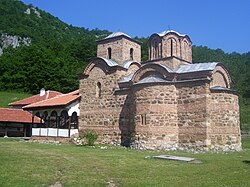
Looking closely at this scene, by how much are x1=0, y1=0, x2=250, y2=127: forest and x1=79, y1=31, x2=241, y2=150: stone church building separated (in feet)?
82.7

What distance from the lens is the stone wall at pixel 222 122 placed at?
16.2m

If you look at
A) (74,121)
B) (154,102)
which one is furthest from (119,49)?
(154,102)

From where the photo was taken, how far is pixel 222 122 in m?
16.4

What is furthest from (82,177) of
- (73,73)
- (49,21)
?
(49,21)

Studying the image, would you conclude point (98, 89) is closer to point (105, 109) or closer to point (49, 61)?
point (105, 109)

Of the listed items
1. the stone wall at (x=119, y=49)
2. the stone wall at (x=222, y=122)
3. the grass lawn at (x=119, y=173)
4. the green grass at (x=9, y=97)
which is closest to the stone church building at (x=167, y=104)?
the stone wall at (x=222, y=122)

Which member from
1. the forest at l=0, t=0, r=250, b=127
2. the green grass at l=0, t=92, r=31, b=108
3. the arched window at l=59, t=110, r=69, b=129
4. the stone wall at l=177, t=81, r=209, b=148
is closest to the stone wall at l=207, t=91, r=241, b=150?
the stone wall at l=177, t=81, r=209, b=148

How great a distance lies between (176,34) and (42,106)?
11657 millimetres

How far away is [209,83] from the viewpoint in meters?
16.4

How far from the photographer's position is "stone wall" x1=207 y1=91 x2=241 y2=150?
639 inches

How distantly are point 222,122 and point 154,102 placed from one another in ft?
12.8

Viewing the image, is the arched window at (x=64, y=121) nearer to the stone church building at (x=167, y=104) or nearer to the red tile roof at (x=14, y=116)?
the stone church building at (x=167, y=104)

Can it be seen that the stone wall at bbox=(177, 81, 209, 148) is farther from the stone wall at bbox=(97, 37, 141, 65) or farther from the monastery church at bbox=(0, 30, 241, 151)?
the stone wall at bbox=(97, 37, 141, 65)

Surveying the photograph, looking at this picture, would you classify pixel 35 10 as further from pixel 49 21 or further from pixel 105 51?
pixel 105 51
